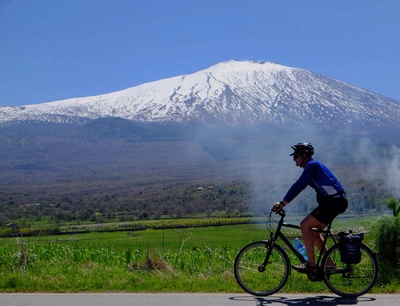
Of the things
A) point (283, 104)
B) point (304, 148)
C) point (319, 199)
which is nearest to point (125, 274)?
point (319, 199)

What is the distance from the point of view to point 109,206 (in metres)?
67.2

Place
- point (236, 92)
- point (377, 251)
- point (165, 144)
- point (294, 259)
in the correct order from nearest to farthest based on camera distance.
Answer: point (377, 251) → point (294, 259) → point (165, 144) → point (236, 92)

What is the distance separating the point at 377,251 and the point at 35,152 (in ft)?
480

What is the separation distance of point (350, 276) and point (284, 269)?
3.17 ft

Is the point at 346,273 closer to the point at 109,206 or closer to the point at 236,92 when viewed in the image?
the point at 109,206

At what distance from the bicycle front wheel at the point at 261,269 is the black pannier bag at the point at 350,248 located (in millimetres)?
797

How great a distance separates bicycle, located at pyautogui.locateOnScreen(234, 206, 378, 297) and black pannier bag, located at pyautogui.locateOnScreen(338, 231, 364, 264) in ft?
0.31

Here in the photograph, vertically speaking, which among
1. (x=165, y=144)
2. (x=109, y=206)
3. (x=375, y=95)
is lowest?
(x=109, y=206)

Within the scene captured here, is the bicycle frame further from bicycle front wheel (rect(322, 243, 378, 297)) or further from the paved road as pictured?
the paved road

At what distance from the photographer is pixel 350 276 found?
8.28 meters

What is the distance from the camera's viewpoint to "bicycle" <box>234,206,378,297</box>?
8188mm

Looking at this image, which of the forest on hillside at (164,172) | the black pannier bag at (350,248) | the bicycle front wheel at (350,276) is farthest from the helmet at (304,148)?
the forest on hillside at (164,172)

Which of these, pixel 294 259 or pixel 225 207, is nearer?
pixel 294 259

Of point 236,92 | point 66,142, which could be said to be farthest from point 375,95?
point 66,142
